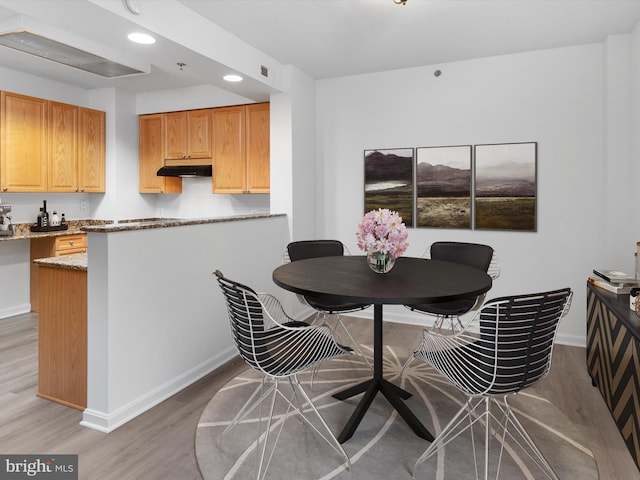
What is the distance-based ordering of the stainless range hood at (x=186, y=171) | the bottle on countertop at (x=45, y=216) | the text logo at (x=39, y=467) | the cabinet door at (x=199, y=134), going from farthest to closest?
the cabinet door at (x=199, y=134), the stainless range hood at (x=186, y=171), the bottle on countertop at (x=45, y=216), the text logo at (x=39, y=467)

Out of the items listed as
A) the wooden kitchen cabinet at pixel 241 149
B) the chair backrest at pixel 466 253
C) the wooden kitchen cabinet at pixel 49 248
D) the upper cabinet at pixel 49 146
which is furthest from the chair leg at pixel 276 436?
the upper cabinet at pixel 49 146

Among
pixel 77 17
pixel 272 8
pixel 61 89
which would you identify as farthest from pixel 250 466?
pixel 61 89

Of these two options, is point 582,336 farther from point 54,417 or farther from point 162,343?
point 54,417

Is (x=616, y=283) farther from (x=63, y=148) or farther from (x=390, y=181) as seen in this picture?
(x=63, y=148)

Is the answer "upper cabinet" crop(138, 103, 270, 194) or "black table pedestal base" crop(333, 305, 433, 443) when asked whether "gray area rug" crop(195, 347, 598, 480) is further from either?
"upper cabinet" crop(138, 103, 270, 194)

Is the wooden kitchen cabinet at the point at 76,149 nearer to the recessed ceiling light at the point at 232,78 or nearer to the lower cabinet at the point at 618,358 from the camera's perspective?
the recessed ceiling light at the point at 232,78

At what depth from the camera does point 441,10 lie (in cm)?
299

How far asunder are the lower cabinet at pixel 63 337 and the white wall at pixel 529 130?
9.25ft

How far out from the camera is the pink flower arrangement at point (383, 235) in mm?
2412

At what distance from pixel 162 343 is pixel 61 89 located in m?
3.78

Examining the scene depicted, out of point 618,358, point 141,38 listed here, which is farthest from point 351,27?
point 618,358

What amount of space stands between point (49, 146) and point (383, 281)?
4.25m

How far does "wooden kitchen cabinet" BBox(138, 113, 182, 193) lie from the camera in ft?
17.1

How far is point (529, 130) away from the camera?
3801 millimetres
